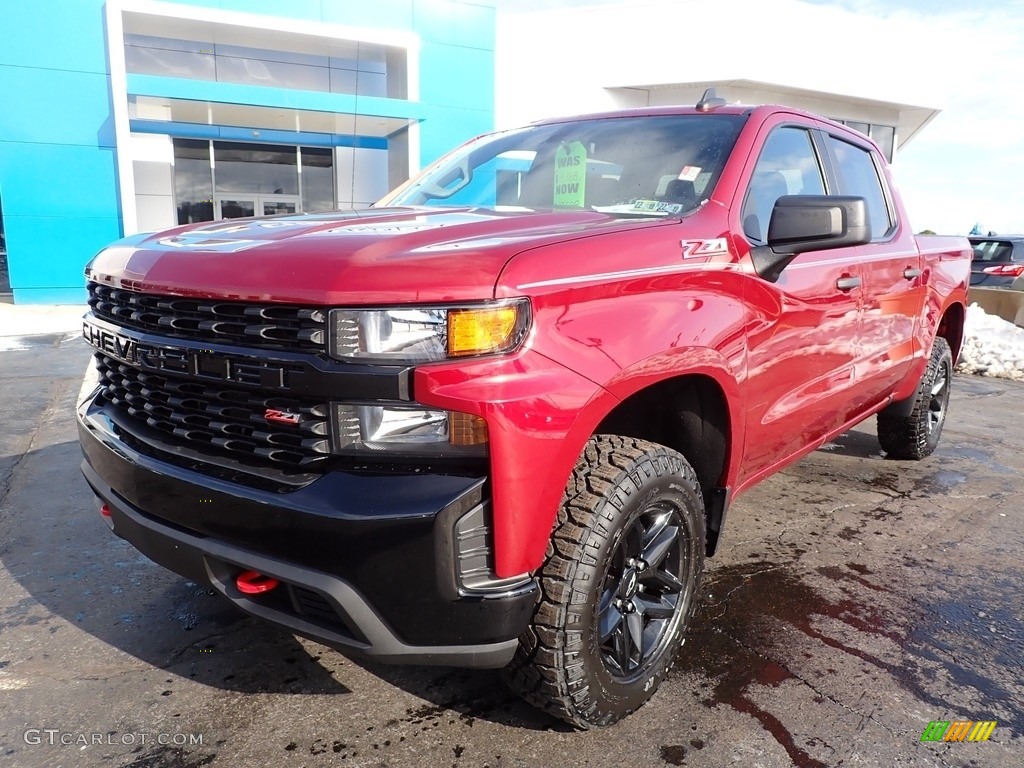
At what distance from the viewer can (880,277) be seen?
3.59 metres

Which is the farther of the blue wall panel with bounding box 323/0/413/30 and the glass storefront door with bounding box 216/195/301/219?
the glass storefront door with bounding box 216/195/301/219

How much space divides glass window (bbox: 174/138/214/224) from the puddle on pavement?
51.8 feet

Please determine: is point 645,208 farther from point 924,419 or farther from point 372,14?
point 372,14

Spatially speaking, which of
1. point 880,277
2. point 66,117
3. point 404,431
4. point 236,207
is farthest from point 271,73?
point 404,431

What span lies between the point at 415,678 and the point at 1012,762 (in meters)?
1.75

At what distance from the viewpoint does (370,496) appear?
1741 mm

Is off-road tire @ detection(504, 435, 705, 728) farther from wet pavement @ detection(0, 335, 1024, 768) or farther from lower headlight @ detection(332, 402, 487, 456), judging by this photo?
lower headlight @ detection(332, 402, 487, 456)

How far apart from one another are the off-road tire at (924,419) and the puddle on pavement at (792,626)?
1.76 meters

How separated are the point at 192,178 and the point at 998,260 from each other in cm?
1524

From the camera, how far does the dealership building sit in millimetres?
13625

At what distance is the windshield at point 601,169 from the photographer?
2729 mm

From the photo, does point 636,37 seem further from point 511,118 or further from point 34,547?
point 34,547

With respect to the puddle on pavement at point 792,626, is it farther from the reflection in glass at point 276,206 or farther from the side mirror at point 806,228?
the reflection in glass at point 276,206

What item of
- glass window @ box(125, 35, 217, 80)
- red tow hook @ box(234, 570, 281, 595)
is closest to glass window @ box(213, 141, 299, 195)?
glass window @ box(125, 35, 217, 80)
